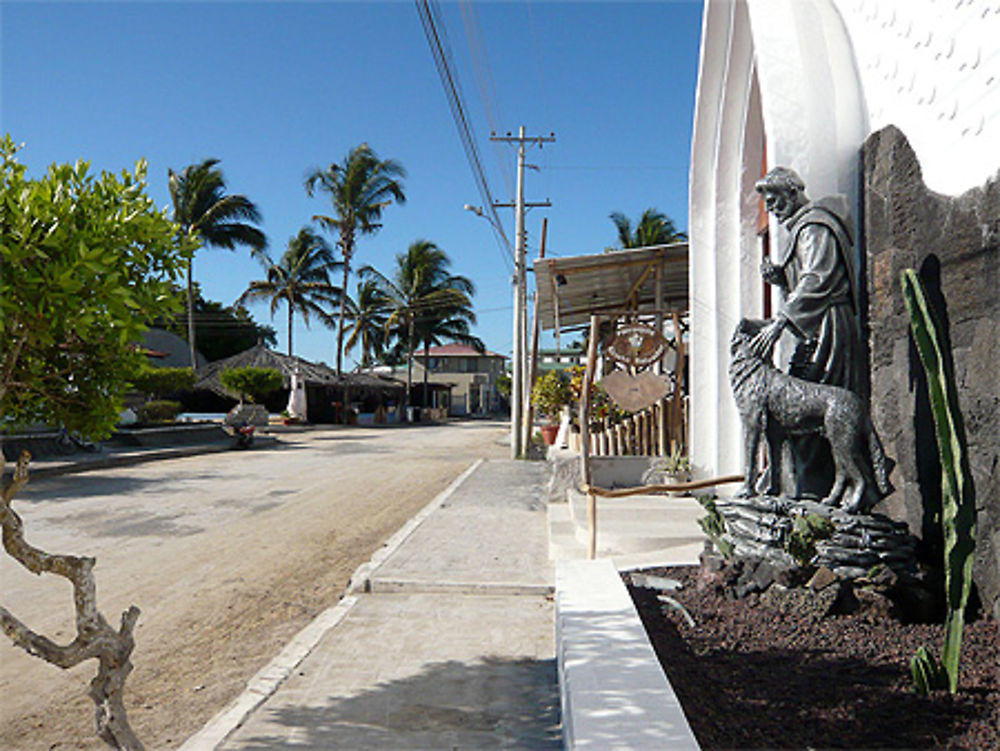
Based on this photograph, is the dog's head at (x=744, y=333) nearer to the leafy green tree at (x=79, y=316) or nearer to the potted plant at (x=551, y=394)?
the leafy green tree at (x=79, y=316)

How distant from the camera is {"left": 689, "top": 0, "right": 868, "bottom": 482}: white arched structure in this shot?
4973 millimetres

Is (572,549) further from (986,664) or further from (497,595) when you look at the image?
(986,664)

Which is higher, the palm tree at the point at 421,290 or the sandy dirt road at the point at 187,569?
the palm tree at the point at 421,290

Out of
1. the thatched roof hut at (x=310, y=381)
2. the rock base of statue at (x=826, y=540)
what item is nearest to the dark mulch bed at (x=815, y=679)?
the rock base of statue at (x=826, y=540)

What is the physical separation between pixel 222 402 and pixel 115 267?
122 ft

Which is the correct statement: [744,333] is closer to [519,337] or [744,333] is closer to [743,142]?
[743,142]

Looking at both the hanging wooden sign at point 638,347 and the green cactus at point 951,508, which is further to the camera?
the hanging wooden sign at point 638,347

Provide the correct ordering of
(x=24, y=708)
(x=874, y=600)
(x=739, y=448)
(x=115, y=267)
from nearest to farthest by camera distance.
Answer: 1. (x=115, y=267)
2. (x=874, y=600)
3. (x=24, y=708)
4. (x=739, y=448)

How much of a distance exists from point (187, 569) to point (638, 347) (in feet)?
20.1

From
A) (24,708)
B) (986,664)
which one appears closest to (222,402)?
(24,708)

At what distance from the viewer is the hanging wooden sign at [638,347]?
10.4 metres

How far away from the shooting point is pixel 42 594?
628 centimetres

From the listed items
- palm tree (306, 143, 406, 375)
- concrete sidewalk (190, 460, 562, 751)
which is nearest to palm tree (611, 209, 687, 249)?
palm tree (306, 143, 406, 375)

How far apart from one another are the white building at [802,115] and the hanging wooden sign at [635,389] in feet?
2.98
